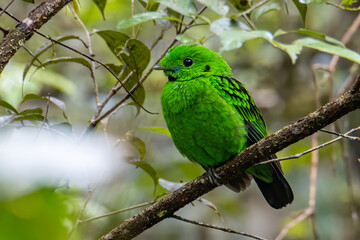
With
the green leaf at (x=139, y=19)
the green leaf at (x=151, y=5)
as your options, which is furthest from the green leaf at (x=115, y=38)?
the green leaf at (x=139, y=19)

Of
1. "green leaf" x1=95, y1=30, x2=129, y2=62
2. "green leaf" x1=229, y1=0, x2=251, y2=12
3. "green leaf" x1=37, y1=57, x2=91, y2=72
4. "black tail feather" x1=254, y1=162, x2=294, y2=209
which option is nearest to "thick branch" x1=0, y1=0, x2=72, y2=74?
"green leaf" x1=37, y1=57, x2=91, y2=72

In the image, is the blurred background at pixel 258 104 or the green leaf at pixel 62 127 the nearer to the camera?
the green leaf at pixel 62 127

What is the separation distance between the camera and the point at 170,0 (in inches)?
83.3

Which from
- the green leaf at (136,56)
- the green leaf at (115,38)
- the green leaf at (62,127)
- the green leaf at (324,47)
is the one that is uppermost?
the green leaf at (115,38)

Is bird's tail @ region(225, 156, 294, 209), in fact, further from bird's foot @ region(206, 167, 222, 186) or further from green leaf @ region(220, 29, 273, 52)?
green leaf @ region(220, 29, 273, 52)

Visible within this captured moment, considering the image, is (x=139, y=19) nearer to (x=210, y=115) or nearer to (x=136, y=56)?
(x=136, y=56)

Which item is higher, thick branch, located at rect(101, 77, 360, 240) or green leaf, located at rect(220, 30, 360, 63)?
green leaf, located at rect(220, 30, 360, 63)

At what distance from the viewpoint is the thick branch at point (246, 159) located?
6.34ft

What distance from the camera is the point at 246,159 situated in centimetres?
231

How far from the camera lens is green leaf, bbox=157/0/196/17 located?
2055mm

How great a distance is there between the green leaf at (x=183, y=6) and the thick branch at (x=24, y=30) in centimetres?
47

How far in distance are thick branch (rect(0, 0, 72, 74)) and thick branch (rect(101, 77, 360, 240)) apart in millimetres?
1102

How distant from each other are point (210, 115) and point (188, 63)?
56cm

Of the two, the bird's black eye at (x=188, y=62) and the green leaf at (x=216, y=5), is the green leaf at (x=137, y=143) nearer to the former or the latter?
the bird's black eye at (x=188, y=62)
